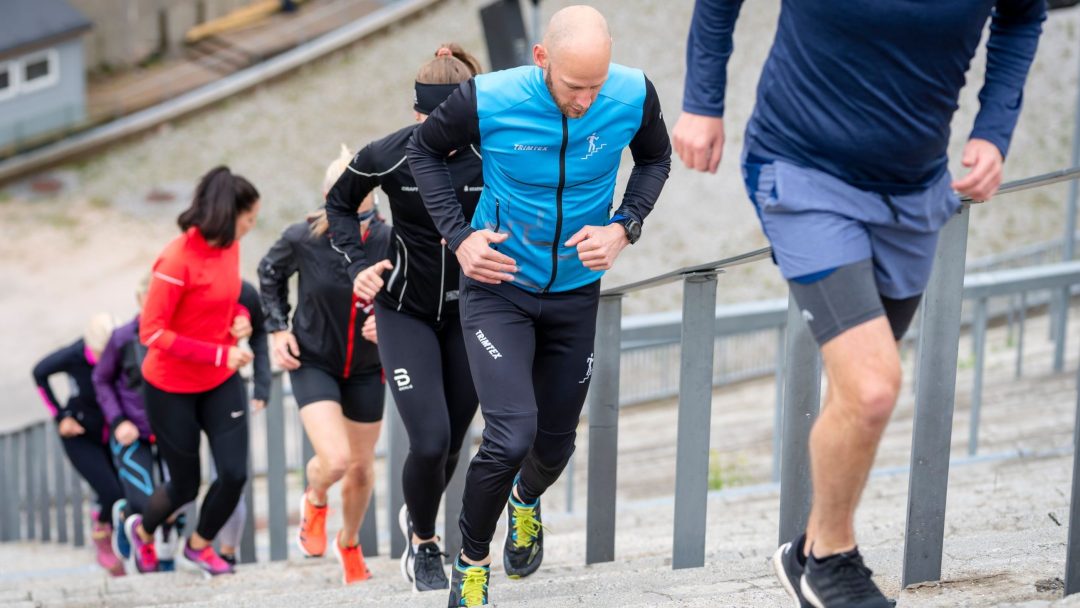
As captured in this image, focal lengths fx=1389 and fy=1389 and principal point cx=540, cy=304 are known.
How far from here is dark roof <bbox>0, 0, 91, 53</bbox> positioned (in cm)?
2936

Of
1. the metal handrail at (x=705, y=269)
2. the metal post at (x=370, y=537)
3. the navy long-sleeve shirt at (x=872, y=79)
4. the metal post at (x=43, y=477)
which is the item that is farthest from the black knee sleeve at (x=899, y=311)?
the metal post at (x=43, y=477)

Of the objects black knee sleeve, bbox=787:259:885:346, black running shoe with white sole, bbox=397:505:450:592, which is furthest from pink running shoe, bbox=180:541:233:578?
black knee sleeve, bbox=787:259:885:346

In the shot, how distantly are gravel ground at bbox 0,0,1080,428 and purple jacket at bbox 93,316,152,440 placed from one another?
1012cm

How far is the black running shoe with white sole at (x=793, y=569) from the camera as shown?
351 cm

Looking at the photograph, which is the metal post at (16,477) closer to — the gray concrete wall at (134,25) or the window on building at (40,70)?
the window on building at (40,70)

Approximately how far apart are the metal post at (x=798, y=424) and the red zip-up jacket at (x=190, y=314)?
11.0 ft

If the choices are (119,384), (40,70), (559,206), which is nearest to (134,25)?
(40,70)

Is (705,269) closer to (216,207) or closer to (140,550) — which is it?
(216,207)

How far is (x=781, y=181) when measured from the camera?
323 cm

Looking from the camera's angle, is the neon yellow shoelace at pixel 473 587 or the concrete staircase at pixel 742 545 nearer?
the concrete staircase at pixel 742 545

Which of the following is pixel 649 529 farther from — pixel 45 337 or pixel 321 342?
pixel 45 337

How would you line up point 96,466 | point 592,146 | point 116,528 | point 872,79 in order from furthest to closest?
point 96,466, point 116,528, point 592,146, point 872,79

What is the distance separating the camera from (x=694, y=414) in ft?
15.8

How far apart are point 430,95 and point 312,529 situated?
2681 mm
